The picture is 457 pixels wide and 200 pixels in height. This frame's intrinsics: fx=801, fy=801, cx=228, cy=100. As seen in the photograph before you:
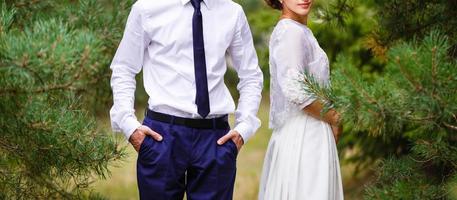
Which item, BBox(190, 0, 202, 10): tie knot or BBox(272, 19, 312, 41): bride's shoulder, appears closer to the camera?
BBox(190, 0, 202, 10): tie knot

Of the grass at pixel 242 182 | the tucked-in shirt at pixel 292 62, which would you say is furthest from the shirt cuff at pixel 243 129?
the grass at pixel 242 182

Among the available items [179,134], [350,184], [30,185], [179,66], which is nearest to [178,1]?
[179,66]

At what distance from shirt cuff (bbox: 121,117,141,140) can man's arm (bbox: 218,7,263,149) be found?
16.2 inches

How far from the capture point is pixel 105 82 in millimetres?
4434

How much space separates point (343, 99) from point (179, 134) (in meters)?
0.80

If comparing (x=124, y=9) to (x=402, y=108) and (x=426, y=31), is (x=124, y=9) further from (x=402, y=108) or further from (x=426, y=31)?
(x=402, y=108)

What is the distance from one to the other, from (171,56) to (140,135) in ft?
1.10

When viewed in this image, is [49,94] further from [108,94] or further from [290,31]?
[108,94]

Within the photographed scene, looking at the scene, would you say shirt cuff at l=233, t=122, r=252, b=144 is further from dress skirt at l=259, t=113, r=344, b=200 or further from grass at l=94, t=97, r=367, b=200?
grass at l=94, t=97, r=367, b=200

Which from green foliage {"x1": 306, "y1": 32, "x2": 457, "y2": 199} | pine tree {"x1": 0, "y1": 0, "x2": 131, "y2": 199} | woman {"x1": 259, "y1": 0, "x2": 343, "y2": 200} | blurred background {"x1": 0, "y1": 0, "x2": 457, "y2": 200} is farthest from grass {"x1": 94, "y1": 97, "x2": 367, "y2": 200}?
green foliage {"x1": 306, "y1": 32, "x2": 457, "y2": 199}

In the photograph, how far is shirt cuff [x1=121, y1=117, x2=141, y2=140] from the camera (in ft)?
10.4

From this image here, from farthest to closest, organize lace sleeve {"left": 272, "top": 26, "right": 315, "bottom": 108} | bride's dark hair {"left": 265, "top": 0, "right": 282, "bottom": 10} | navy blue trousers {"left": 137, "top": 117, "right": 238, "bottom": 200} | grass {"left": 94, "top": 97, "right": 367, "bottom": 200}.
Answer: grass {"left": 94, "top": 97, "right": 367, "bottom": 200} < bride's dark hair {"left": 265, "top": 0, "right": 282, "bottom": 10} < lace sleeve {"left": 272, "top": 26, "right": 315, "bottom": 108} < navy blue trousers {"left": 137, "top": 117, "right": 238, "bottom": 200}

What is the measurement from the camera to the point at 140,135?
10.4ft

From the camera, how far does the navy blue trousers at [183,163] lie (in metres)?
3.12
